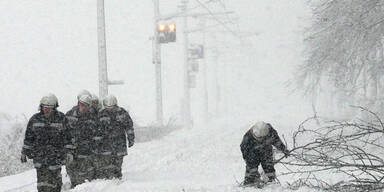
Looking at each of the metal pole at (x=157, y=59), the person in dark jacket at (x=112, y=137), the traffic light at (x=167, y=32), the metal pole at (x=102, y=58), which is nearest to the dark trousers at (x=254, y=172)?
the person in dark jacket at (x=112, y=137)

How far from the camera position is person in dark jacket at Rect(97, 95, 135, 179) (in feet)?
34.6

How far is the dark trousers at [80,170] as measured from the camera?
33.6 ft

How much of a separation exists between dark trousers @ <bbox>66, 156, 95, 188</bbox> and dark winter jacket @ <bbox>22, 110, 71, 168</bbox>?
1.40 meters

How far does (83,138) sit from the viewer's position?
10.3 m

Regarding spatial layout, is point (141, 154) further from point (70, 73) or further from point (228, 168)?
point (70, 73)

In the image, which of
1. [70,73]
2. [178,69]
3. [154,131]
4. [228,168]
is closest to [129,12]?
[178,69]

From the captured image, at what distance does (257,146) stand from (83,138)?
3267 mm

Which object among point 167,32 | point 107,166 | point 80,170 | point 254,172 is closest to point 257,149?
point 254,172

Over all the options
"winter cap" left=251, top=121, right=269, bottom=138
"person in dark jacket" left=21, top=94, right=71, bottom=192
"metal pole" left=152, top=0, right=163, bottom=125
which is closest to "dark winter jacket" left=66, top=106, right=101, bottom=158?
"person in dark jacket" left=21, top=94, right=71, bottom=192

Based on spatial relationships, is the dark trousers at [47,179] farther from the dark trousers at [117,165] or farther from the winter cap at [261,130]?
the winter cap at [261,130]

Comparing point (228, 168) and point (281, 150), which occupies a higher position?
point (281, 150)

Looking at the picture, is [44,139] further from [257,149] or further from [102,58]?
[102,58]

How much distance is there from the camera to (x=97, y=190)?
29.5 feet

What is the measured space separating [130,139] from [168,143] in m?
9.60
